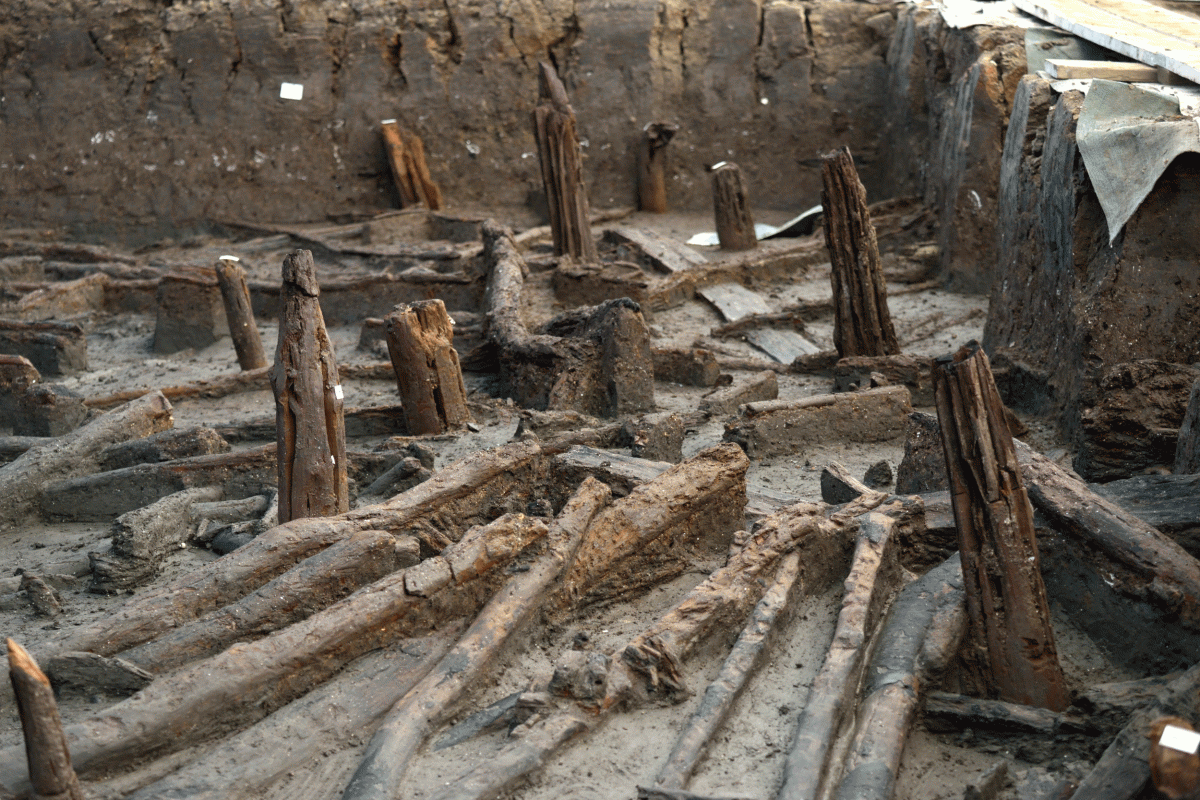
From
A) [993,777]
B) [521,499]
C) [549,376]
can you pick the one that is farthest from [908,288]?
[993,777]

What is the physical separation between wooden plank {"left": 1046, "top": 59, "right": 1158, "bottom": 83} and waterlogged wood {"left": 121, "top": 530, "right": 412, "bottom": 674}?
640cm

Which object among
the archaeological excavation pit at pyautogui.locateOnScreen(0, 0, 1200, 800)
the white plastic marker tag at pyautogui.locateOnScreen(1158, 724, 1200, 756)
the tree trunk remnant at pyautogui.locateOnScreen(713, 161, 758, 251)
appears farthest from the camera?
the tree trunk remnant at pyautogui.locateOnScreen(713, 161, 758, 251)

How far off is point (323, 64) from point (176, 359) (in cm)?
669

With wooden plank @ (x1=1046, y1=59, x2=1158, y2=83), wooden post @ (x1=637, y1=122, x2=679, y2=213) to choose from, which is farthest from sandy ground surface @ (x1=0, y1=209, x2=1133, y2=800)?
wooden post @ (x1=637, y1=122, x2=679, y2=213)

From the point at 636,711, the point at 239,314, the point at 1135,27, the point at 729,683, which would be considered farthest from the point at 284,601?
the point at 1135,27

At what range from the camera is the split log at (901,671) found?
3607 millimetres

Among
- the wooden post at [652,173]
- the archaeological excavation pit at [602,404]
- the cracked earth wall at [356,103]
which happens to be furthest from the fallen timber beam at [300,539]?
the cracked earth wall at [356,103]

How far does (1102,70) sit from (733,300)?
4304 mm

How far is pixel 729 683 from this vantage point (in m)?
4.05

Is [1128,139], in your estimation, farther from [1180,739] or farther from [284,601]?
[284,601]

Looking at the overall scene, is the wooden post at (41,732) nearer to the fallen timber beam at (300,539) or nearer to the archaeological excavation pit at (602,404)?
the archaeological excavation pit at (602,404)

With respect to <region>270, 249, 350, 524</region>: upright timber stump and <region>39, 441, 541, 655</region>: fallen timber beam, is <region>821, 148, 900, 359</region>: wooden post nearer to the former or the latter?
<region>39, 441, 541, 655</region>: fallen timber beam

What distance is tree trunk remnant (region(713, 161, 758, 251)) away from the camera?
1336cm

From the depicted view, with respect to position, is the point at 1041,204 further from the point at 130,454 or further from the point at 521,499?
the point at 130,454
